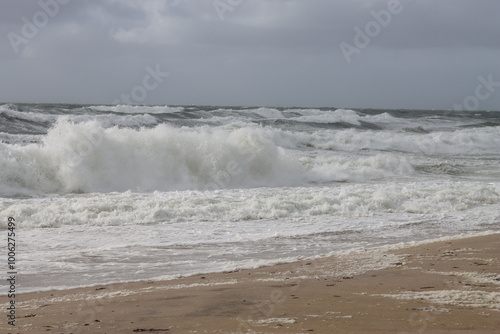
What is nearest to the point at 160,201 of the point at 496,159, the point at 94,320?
the point at 94,320

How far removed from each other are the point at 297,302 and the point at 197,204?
6373 millimetres

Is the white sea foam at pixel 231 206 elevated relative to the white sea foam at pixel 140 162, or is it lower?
lower

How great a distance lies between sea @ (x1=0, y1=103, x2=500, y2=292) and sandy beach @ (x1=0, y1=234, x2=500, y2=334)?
1.98ft

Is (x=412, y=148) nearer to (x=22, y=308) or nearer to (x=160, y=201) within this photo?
(x=160, y=201)

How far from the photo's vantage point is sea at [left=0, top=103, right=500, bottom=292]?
762cm

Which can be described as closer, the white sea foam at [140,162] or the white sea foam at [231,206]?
the white sea foam at [231,206]

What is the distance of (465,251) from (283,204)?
4.27 m

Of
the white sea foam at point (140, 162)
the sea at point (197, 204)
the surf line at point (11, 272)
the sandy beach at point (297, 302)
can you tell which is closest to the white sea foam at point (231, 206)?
the sea at point (197, 204)

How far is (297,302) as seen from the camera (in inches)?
208

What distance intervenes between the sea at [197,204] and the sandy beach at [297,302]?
60 centimetres

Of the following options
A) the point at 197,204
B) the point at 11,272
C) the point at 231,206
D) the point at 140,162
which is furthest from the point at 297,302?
the point at 140,162

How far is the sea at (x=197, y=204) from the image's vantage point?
300 inches

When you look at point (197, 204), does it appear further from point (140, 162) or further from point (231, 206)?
point (140, 162)

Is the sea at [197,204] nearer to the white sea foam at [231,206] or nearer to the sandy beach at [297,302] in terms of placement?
the white sea foam at [231,206]
